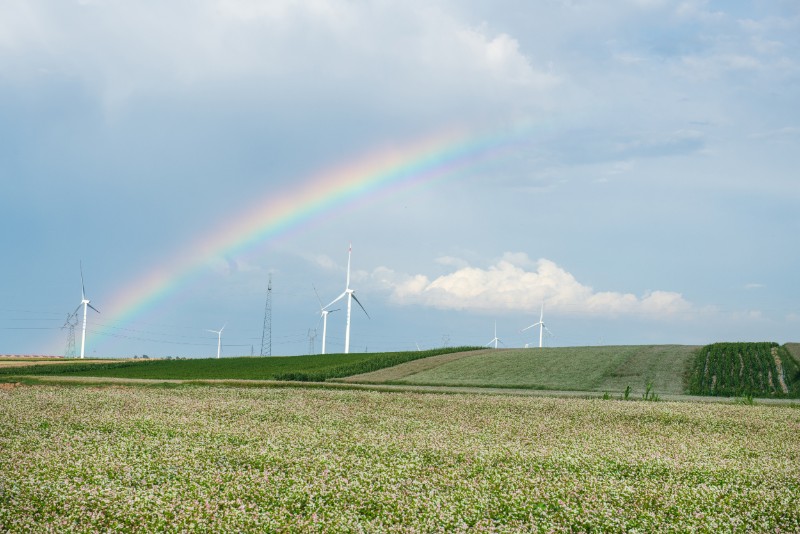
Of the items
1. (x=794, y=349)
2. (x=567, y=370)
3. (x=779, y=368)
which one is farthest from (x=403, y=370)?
(x=794, y=349)

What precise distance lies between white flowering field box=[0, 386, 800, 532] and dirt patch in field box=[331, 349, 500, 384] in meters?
35.7

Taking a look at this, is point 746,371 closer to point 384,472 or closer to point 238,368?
point 238,368

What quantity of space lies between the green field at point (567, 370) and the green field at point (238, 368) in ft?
15.3

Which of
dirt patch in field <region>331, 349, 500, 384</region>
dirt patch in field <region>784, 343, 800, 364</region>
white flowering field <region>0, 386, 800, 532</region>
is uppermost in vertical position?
dirt patch in field <region>784, 343, 800, 364</region>

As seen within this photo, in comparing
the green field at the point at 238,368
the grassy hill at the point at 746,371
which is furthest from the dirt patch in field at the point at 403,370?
the grassy hill at the point at 746,371

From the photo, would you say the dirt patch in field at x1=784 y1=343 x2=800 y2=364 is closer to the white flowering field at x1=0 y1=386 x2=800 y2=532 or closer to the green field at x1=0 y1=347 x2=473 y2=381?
the green field at x1=0 y1=347 x2=473 y2=381

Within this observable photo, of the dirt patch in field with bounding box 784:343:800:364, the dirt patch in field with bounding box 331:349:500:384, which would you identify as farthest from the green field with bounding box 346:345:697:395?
the dirt patch in field with bounding box 784:343:800:364

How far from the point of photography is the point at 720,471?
19.4 m

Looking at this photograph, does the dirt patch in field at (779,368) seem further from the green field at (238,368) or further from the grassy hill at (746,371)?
the green field at (238,368)

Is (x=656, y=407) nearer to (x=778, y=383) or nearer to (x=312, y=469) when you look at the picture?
(x=312, y=469)

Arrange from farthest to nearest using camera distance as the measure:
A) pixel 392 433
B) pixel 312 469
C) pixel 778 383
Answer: pixel 778 383, pixel 392 433, pixel 312 469

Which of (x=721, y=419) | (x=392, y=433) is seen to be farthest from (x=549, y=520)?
(x=721, y=419)

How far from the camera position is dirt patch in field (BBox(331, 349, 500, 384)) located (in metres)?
68.2

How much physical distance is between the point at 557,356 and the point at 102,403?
193ft
